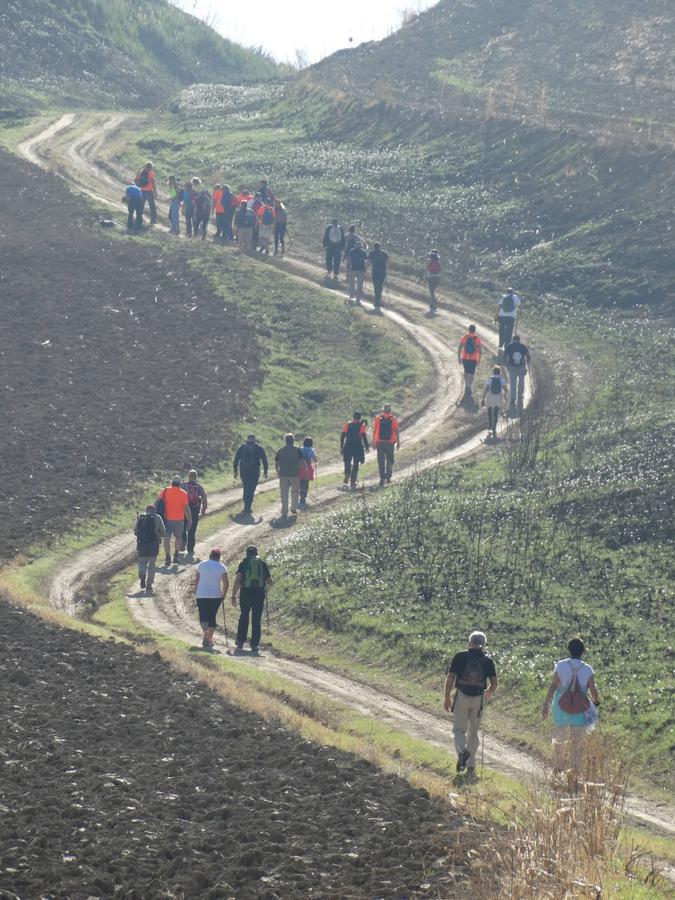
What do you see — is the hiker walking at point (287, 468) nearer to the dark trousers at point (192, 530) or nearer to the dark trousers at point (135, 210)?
the dark trousers at point (192, 530)

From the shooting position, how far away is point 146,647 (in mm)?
22344

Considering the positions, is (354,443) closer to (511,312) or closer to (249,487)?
(249,487)

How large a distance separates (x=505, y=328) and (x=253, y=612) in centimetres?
2000

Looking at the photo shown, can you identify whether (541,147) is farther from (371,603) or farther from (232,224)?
(371,603)

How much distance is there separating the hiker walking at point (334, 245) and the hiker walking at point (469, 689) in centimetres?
3094

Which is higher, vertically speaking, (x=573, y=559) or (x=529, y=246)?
(x=529, y=246)

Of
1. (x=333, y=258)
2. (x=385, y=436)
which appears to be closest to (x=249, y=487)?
(x=385, y=436)

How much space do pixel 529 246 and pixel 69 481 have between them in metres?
24.9

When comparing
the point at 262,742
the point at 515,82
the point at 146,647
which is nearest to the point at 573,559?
the point at 146,647

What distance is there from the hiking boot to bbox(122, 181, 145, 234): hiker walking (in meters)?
37.7

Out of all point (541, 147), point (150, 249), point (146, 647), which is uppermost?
point (541, 147)

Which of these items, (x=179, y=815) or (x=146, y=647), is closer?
(x=179, y=815)

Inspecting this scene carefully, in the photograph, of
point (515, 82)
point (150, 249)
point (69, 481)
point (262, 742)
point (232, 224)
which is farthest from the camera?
point (515, 82)

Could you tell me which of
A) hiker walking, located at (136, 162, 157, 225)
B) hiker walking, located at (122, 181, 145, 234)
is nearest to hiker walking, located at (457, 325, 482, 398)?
hiker walking, located at (122, 181, 145, 234)
